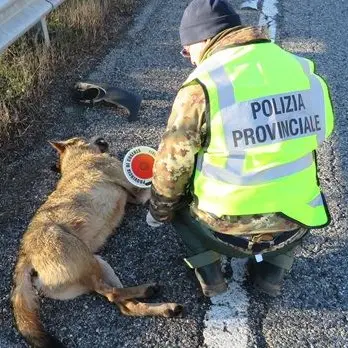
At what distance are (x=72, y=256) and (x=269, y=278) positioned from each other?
4.22 ft

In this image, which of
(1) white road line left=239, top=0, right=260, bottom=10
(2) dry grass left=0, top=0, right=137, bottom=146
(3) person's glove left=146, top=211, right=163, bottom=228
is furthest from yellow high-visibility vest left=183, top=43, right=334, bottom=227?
(1) white road line left=239, top=0, right=260, bottom=10

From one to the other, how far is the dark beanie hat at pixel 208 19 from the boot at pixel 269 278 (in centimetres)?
151

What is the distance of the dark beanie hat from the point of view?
3266 mm

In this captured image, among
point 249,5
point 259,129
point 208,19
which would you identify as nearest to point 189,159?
point 259,129

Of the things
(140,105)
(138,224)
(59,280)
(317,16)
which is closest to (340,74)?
(317,16)

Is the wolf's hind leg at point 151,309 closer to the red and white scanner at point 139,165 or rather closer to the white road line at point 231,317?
the white road line at point 231,317

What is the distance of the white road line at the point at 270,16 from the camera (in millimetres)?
7284

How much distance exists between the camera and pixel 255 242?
11.4 feet

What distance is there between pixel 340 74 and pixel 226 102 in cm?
373

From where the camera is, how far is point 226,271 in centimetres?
391

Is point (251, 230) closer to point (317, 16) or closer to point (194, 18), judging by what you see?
point (194, 18)

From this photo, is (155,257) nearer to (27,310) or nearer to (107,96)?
(27,310)

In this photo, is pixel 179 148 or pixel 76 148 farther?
pixel 76 148

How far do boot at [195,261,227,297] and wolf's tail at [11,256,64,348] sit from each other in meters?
0.97
